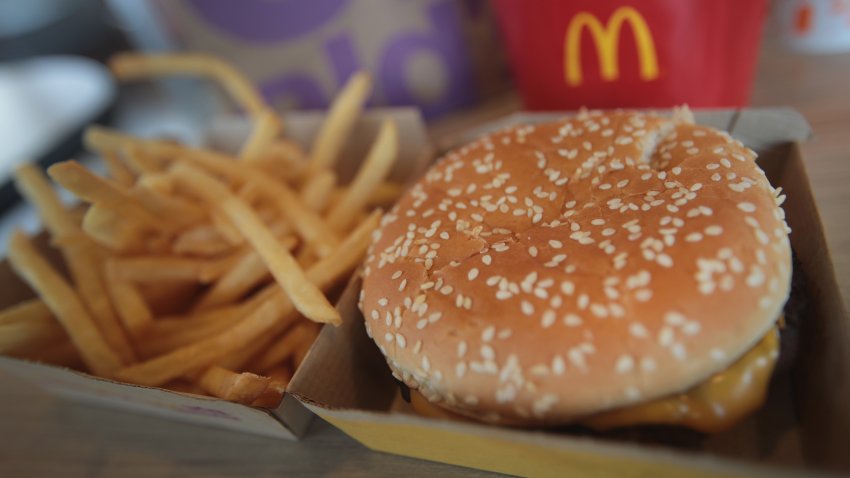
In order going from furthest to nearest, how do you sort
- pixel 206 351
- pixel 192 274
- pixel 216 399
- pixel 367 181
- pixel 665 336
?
1. pixel 367 181
2. pixel 192 274
3. pixel 206 351
4. pixel 216 399
5. pixel 665 336

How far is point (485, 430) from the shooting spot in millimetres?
899

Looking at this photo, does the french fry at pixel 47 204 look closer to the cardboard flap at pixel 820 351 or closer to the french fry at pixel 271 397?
the french fry at pixel 271 397

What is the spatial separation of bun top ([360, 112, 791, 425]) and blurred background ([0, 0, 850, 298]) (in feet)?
1.57

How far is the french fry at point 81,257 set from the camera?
156 cm

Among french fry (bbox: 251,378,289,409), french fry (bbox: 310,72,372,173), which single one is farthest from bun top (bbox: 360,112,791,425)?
french fry (bbox: 310,72,372,173)

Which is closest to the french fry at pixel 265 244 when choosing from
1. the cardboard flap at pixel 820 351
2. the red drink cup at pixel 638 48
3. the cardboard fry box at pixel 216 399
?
the cardboard fry box at pixel 216 399

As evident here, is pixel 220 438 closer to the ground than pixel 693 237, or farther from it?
closer to the ground

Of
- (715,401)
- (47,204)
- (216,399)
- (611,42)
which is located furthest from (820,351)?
(47,204)

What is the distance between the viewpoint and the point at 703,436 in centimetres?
102

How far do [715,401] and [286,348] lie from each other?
105cm

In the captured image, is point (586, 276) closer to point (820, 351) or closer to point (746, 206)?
point (746, 206)

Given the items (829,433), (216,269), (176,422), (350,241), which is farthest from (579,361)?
(176,422)

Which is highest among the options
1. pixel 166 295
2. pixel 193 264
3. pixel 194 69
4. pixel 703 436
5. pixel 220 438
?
pixel 194 69

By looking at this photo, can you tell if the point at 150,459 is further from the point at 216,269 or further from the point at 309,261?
the point at 309,261
